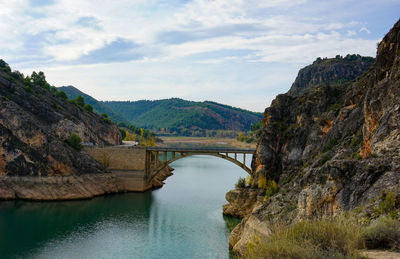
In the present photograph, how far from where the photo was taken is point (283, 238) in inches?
364

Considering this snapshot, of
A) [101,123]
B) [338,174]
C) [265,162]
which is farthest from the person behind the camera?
[101,123]

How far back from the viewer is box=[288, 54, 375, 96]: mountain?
8838 cm

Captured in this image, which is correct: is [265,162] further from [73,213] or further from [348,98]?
[73,213]

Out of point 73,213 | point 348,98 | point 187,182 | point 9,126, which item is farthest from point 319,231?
point 187,182

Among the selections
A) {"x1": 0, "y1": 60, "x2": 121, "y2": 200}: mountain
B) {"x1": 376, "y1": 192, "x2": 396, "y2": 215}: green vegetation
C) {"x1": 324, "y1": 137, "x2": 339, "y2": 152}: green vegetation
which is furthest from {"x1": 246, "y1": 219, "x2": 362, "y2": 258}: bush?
{"x1": 0, "y1": 60, "x2": 121, "y2": 200}: mountain

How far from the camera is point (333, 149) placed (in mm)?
24656

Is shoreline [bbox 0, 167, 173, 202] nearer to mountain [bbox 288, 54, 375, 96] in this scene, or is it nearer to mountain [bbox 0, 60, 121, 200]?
mountain [bbox 0, 60, 121, 200]

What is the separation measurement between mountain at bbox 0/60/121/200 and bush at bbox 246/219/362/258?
39242 mm

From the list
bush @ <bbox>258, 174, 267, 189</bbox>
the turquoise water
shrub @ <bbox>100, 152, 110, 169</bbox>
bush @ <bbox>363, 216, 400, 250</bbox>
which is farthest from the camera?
shrub @ <bbox>100, 152, 110, 169</bbox>

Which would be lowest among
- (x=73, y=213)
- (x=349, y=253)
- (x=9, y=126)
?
(x=73, y=213)

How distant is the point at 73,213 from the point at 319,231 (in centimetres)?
3441

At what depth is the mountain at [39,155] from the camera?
43781mm

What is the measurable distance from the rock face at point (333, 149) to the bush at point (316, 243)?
3.40 metres

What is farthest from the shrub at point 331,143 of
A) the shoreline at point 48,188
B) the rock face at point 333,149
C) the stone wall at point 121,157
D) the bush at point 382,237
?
the shoreline at point 48,188
